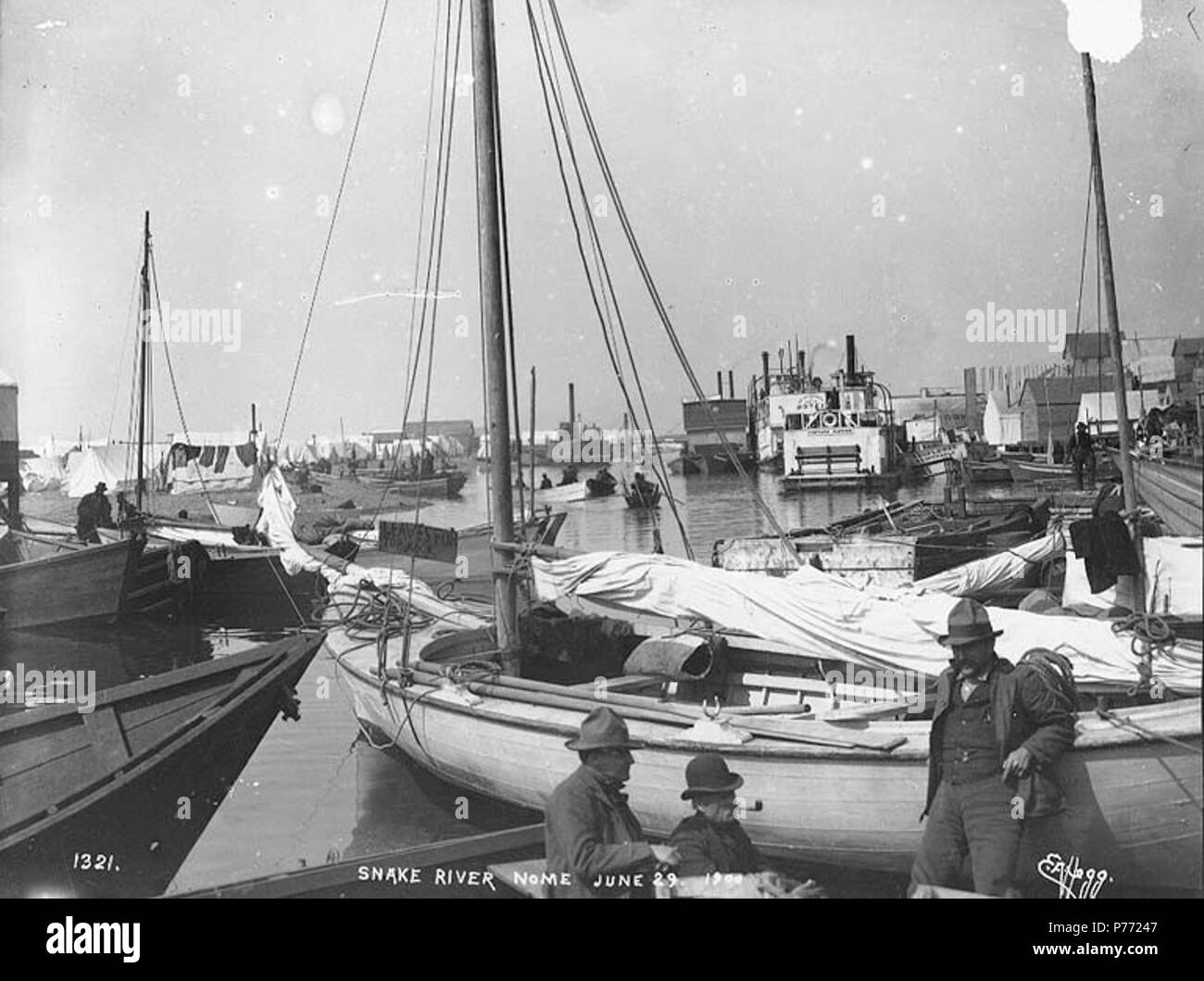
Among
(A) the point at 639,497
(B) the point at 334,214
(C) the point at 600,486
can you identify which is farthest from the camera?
(C) the point at 600,486

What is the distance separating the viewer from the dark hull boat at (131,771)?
4430mm

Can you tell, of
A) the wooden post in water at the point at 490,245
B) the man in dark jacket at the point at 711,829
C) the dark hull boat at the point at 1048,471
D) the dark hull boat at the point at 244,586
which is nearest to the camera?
the man in dark jacket at the point at 711,829

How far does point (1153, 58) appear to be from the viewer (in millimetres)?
4785

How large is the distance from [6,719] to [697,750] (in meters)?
3.71

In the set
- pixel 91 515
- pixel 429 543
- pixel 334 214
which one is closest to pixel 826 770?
pixel 429 543

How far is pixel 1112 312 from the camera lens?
493 centimetres

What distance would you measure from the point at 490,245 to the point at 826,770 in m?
3.14

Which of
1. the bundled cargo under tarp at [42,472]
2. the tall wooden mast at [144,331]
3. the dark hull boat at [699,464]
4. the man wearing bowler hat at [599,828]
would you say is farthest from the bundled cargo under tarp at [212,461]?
the man wearing bowler hat at [599,828]

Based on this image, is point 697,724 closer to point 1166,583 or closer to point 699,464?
point 1166,583

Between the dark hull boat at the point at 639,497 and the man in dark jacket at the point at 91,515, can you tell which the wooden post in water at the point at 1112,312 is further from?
the dark hull boat at the point at 639,497

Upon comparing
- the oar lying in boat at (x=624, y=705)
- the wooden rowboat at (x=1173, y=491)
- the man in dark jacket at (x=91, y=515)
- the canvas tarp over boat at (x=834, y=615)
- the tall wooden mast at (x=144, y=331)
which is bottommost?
the oar lying in boat at (x=624, y=705)

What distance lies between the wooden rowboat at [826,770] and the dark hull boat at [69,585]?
542 cm
